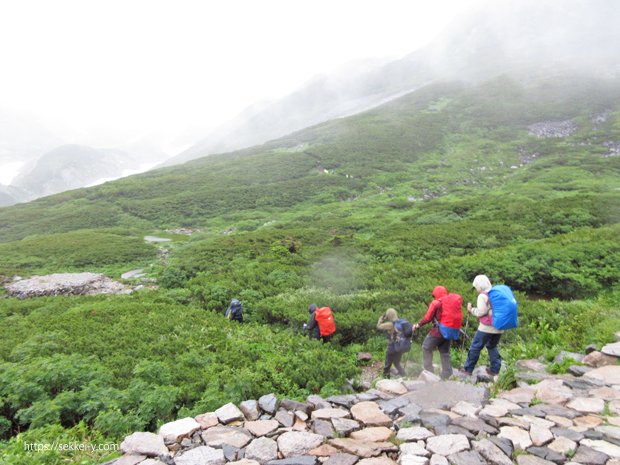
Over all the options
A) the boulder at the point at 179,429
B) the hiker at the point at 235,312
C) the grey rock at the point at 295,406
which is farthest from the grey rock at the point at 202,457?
the hiker at the point at 235,312

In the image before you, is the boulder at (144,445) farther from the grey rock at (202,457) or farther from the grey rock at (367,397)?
the grey rock at (367,397)

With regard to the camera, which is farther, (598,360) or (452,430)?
(598,360)

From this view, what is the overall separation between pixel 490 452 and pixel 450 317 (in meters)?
3.73

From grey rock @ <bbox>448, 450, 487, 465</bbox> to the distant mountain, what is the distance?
4681 inches

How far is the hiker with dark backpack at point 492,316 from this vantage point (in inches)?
280

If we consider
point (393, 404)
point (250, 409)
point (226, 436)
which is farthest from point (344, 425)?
point (226, 436)

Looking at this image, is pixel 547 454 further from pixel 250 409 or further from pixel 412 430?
pixel 250 409

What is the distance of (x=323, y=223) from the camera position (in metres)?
30.6

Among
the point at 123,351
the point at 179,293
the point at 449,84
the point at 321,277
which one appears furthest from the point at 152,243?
the point at 449,84

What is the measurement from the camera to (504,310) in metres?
7.11

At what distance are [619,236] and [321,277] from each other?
1296 centimetres

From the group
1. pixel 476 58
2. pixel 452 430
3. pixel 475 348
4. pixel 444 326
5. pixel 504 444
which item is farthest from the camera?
pixel 476 58

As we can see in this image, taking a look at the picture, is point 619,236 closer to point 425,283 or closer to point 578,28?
point 425,283

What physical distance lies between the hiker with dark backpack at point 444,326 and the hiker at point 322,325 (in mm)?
2907
